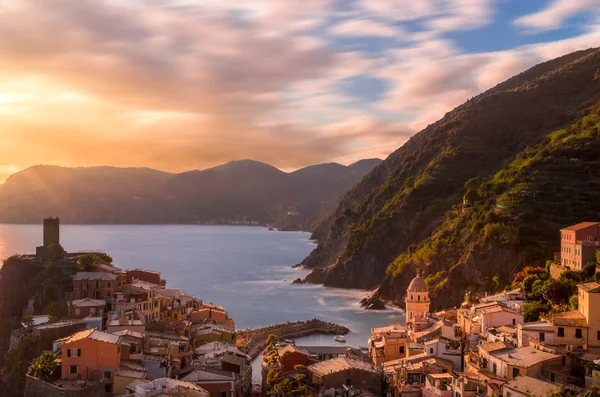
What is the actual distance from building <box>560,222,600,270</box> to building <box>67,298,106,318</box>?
106 ft

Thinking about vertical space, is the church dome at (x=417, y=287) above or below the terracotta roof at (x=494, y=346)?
above

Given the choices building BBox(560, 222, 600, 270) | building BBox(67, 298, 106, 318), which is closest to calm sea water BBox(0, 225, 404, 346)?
building BBox(560, 222, 600, 270)

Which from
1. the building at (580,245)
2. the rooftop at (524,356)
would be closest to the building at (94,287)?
the rooftop at (524,356)

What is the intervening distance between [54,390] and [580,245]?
1349 inches

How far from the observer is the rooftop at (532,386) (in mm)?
25781

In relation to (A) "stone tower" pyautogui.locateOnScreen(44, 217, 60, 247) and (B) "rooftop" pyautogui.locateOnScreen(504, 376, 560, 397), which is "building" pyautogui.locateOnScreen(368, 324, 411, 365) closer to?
(B) "rooftop" pyautogui.locateOnScreen(504, 376, 560, 397)

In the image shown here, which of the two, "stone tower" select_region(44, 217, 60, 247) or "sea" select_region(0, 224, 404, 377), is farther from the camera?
"sea" select_region(0, 224, 404, 377)

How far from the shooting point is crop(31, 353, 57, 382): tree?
105ft

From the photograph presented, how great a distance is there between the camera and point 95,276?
49.8 m

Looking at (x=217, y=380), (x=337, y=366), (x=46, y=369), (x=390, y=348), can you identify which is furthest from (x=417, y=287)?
(x=46, y=369)

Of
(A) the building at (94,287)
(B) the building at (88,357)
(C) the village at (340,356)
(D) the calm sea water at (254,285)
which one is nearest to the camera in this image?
(C) the village at (340,356)

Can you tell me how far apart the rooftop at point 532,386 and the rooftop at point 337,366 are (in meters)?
8.16

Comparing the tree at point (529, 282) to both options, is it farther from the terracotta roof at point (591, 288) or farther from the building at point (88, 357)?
the building at point (88, 357)

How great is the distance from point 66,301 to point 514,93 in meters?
82.3
